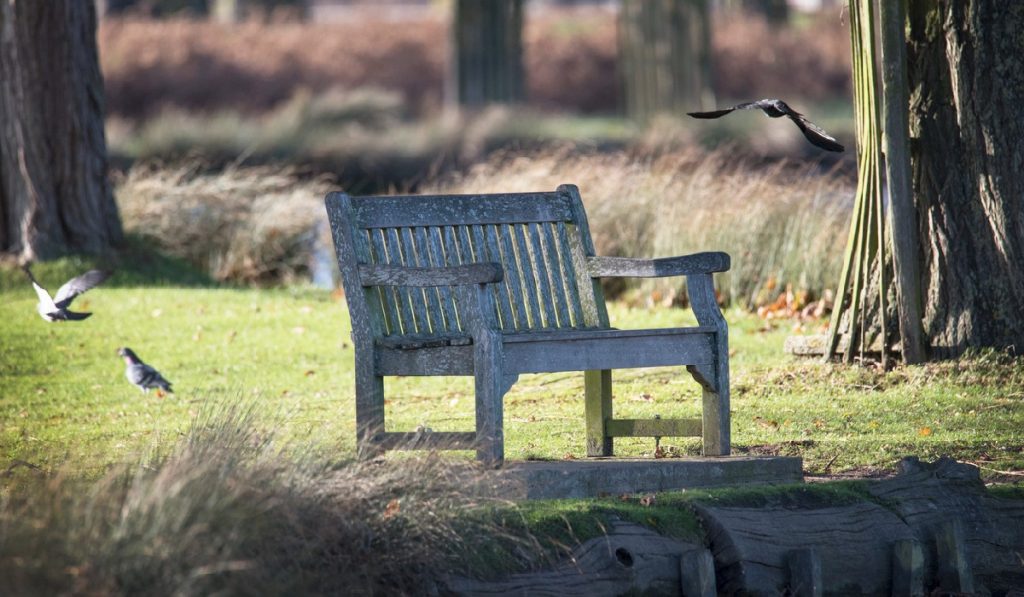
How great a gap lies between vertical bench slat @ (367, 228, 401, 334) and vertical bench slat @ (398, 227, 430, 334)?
0.10 meters

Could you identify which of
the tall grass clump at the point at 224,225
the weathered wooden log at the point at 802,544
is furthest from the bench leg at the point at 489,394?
the tall grass clump at the point at 224,225

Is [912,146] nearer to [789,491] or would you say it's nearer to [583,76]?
[789,491]

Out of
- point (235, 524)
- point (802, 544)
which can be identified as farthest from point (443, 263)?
point (235, 524)

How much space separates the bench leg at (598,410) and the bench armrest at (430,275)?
1057 mm

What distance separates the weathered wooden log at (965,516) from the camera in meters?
5.46

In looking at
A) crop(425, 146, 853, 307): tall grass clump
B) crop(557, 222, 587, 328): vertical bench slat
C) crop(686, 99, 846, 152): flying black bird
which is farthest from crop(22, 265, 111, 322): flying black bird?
crop(425, 146, 853, 307): tall grass clump

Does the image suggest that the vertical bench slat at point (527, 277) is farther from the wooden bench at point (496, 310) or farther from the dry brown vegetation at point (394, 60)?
the dry brown vegetation at point (394, 60)

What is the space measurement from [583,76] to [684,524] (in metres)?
34.4

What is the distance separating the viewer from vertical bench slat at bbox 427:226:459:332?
6.06 m

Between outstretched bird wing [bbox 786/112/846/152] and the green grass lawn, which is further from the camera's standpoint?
the green grass lawn

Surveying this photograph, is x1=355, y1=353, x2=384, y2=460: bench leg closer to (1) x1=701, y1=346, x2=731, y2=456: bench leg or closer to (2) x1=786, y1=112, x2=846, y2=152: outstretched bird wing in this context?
(1) x1=701, y1=346, x2=731, y2=456: bench leg

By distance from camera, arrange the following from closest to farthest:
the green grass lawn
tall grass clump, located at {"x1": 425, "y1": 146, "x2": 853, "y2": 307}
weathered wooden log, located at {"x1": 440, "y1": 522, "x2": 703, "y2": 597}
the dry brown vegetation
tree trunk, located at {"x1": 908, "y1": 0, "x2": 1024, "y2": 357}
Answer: weathered wooden log, located at {"x1": 440, "y1": 522, "x2": 703, "y2": 597}, the green grass lawn, tree trunk, located at {"x1": 908, "y1": 0, "x2": 1024, "y2": 357}, tall grass clump, located at {"x1": 425, "y1": 146, "x2": 853, "y2": 307}, the dry brown vegetation

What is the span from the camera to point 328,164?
22.0 metres

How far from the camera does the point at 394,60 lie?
37844 mm
